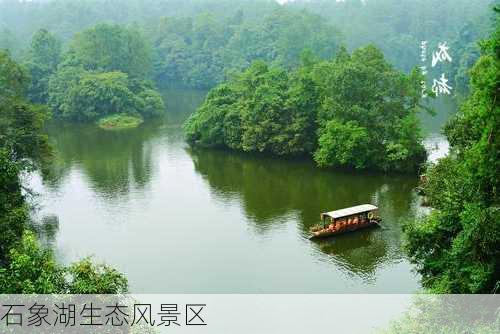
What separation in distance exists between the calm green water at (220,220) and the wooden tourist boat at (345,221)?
0.42 m

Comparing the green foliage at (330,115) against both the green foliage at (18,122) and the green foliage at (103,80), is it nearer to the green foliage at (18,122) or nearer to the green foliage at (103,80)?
the green foliage at (18,122)

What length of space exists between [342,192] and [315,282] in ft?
31.0

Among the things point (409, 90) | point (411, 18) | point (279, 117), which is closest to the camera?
point (409, 90)

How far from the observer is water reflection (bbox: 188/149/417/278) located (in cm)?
2204

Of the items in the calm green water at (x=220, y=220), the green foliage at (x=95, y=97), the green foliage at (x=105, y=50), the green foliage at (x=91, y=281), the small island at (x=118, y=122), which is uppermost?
the green foliage at (x=105, y=50)

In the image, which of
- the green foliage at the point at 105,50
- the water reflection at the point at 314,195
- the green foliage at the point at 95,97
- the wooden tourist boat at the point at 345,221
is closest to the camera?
the water reflection at the point at 314,195

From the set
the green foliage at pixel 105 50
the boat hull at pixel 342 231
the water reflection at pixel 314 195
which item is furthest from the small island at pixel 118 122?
the boat hull at pixel 342 231

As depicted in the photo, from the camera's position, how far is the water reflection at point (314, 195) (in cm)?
2204

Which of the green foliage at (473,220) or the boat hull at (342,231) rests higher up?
the green foliage at (473,220)

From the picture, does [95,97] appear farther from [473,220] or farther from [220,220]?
[473,220]

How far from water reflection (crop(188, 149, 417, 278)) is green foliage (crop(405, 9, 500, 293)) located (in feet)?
13.9

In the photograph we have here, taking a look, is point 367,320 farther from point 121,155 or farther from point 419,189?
point 121,155

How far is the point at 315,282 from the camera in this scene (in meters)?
19.7

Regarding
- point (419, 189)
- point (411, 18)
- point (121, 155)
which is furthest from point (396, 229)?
point (411, 18)
